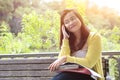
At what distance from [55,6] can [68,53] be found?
3.06m

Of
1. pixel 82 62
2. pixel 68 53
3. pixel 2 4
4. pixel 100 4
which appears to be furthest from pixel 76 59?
pixel 2 4

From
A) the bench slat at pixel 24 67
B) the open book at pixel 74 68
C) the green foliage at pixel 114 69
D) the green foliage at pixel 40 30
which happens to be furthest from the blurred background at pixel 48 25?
the open book at pixel 74 68

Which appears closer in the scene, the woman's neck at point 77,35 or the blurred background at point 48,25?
the woman's neck at point 77,35

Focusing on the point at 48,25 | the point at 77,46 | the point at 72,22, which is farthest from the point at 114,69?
the point at 48,25

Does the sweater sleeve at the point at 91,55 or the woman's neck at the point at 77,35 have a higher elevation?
the woman's neck at the point at 77,35

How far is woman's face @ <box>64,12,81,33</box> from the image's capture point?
2.18 m

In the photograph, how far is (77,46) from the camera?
87.0 inches

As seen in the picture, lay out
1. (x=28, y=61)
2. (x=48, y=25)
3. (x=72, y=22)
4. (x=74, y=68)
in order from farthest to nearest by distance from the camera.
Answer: (x=48, y=25)
(x=28, y=61)
(x=72, y=22)
(x=74, y=68)

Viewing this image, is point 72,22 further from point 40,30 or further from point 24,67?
point 40,30

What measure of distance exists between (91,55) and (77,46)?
185 millimetres

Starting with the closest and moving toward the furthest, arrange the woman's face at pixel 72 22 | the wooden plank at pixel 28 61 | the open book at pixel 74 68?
the open book at pixel 74 68
the woman's face at pixel 72 22
the wooden plank at pixel 28 61

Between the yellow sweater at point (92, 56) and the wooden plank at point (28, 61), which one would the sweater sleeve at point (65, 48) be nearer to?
the yellow sweater at point (92, 56)

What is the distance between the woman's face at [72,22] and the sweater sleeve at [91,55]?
5.7 inches

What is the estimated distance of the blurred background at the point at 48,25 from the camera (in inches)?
166
